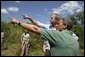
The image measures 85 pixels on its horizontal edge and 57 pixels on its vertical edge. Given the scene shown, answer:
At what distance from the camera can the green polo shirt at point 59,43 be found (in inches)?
131

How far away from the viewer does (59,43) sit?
332cm

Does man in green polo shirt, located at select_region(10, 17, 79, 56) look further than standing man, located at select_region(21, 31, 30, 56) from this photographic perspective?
No

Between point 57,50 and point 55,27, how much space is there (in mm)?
320

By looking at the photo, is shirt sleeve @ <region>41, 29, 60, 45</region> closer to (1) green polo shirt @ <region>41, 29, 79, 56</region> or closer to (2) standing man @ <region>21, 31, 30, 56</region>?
(1) green polo shirt @ <region>41, 29, 79, 56</region>

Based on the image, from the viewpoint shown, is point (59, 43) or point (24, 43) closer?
point (59, 43)

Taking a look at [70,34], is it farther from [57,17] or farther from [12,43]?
[12,43]

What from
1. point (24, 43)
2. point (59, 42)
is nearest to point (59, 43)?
point (59, 42)

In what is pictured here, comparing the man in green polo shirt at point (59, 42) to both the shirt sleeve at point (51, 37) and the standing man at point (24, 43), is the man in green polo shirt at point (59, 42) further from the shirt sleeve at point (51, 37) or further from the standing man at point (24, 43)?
the standing man at point (24, 43)

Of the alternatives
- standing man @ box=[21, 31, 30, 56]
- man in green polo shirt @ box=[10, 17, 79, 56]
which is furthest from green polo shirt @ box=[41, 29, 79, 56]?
standing man @ box=[21, 31, 30, 56]

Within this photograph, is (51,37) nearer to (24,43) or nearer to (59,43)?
(59,43)

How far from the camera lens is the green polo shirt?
3316 millimetres

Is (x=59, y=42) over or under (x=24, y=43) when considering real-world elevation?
over

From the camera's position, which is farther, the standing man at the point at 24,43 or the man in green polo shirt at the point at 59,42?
the standing man at the point at 24,43

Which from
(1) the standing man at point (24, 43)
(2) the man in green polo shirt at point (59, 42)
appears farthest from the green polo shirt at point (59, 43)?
(1) the standing man at point (24, 43)
